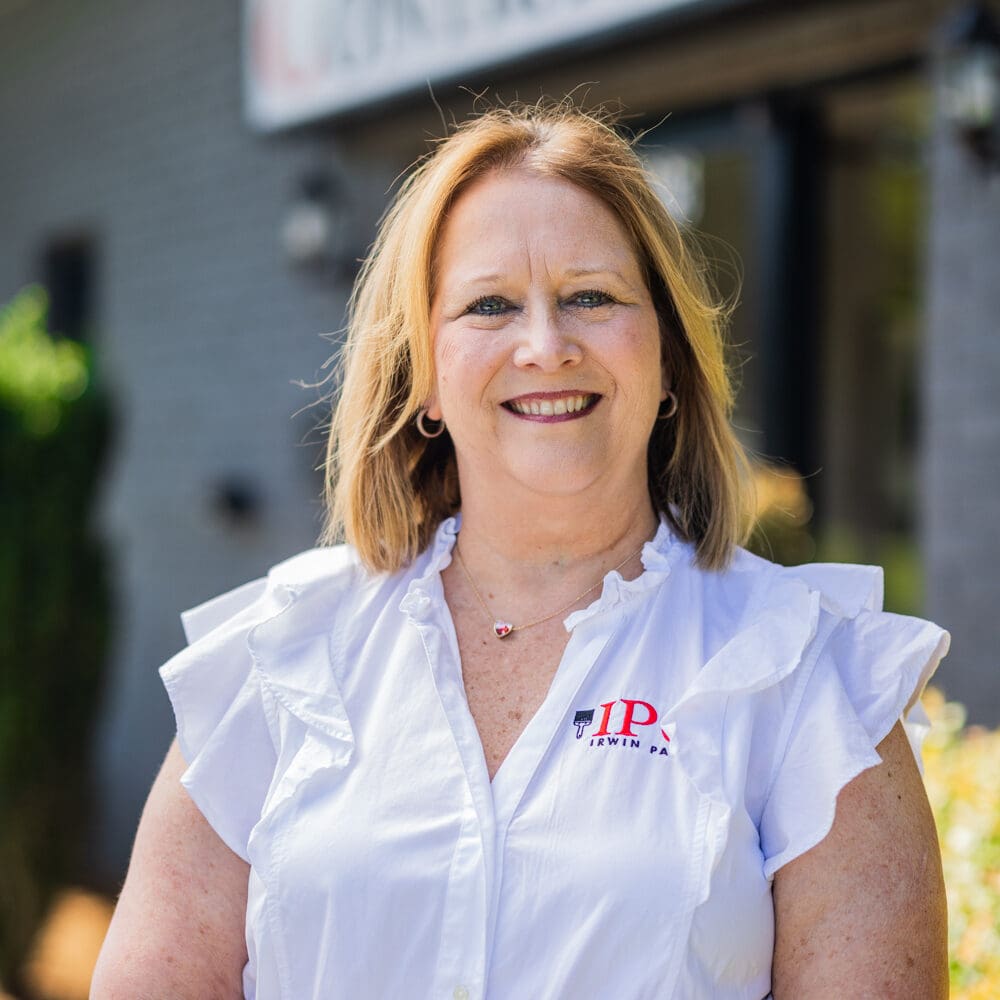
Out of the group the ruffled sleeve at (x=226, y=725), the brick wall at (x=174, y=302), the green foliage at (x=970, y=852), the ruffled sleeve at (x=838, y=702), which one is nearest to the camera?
the ruffled sleeve at (x=838, y=702)

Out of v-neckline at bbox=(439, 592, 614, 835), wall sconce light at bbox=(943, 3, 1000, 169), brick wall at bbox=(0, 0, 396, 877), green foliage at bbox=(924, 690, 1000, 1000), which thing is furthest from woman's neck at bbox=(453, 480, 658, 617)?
brick wall at bbox=(0, 0, 396, 877)

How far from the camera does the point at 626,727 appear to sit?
1.62m

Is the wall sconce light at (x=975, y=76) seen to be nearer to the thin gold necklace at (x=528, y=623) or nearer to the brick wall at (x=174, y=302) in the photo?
the thin gold necklace at (x=528, y=623)

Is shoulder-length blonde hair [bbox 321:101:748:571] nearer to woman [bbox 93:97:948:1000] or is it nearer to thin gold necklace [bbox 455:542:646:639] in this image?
woman [bbox 93:97:948:1000]

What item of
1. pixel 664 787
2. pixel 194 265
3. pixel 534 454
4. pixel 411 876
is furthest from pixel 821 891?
pixel 194 265

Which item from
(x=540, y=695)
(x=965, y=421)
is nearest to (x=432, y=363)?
(x=540, y=695)

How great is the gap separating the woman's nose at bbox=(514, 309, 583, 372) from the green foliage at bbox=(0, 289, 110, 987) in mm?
3172

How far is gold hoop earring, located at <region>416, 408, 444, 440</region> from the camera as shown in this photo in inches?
80.7

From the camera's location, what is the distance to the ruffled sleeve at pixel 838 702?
59.1 inches

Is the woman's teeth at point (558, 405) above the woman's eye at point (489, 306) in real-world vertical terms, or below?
below

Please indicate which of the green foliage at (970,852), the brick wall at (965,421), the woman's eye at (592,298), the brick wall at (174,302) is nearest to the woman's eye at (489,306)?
the woman's eye at (592,298)

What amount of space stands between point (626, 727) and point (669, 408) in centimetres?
61

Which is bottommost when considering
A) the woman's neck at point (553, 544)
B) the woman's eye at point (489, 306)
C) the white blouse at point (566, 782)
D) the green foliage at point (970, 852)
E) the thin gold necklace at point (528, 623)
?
the green foliage at point (970, 852)

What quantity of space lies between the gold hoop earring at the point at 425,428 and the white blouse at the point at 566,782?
35 centimetres
